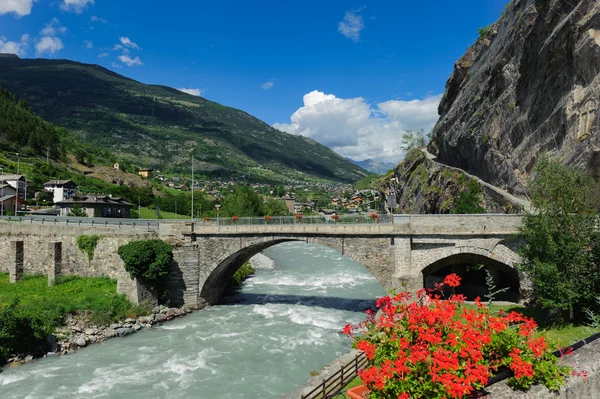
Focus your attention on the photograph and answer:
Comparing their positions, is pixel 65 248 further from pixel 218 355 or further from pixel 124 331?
pixel 218 355

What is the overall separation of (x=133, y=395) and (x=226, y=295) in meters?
19.2

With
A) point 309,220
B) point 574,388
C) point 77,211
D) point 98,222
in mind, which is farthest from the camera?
point 77,211

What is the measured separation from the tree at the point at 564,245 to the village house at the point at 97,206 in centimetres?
6347

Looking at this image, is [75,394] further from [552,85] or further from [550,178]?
[552,85]

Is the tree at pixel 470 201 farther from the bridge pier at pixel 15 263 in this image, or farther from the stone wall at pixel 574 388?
the bridge pier at pixel 15 263

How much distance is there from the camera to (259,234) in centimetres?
Result: 3256

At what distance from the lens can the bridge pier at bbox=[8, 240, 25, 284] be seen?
36.6m

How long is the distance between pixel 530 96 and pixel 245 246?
29999 mm

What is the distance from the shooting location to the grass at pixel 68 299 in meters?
27.2

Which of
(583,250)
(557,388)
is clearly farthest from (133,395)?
(583,250)

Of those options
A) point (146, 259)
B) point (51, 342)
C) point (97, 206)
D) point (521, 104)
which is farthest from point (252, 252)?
point (97, 206)

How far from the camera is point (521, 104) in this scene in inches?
1471

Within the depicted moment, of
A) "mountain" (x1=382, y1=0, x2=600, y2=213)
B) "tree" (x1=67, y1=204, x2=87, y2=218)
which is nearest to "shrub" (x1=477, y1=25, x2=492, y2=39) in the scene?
"mountain" (x1=382, y1=0, x2=600, y2=213)

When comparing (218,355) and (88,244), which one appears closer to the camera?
(218,355)
